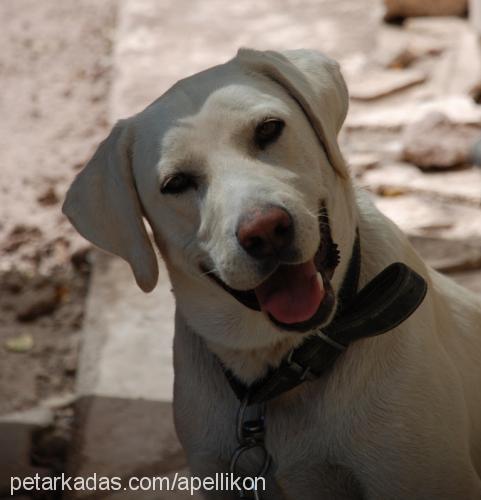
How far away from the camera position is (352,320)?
118 inches

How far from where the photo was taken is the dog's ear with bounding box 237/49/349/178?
3.05 meters

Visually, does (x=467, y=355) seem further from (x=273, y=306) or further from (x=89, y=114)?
(x=89, y=114)

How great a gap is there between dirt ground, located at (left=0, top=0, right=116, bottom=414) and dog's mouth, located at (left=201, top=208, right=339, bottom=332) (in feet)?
6.67

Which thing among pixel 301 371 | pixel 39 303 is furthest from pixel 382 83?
pixel 301 371

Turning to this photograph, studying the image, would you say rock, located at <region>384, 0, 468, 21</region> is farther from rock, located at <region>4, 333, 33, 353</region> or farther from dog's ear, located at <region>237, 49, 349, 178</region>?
dog's ear, located at <region>237, 49, 349, 178</region>

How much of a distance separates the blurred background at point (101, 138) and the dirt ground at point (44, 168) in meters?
0.01

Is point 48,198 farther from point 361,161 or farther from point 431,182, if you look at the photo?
point 431,182

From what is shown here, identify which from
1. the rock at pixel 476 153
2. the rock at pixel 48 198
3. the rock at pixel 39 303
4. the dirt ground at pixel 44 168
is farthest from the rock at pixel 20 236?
the rock at pixel 476 153

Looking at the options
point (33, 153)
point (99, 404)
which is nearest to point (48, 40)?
point (33, 153)

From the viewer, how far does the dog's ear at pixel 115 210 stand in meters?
3.07

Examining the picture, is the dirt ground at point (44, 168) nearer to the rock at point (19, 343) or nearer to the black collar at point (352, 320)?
the rock at point (19, 343)

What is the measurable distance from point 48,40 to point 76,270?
Result: 10.9 ft

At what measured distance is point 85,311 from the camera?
5.15m

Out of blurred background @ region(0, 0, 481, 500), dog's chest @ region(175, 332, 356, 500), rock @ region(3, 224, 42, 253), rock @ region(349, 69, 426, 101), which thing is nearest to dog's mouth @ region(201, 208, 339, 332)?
dog's chest @ region(175, 332, 356, 500)
